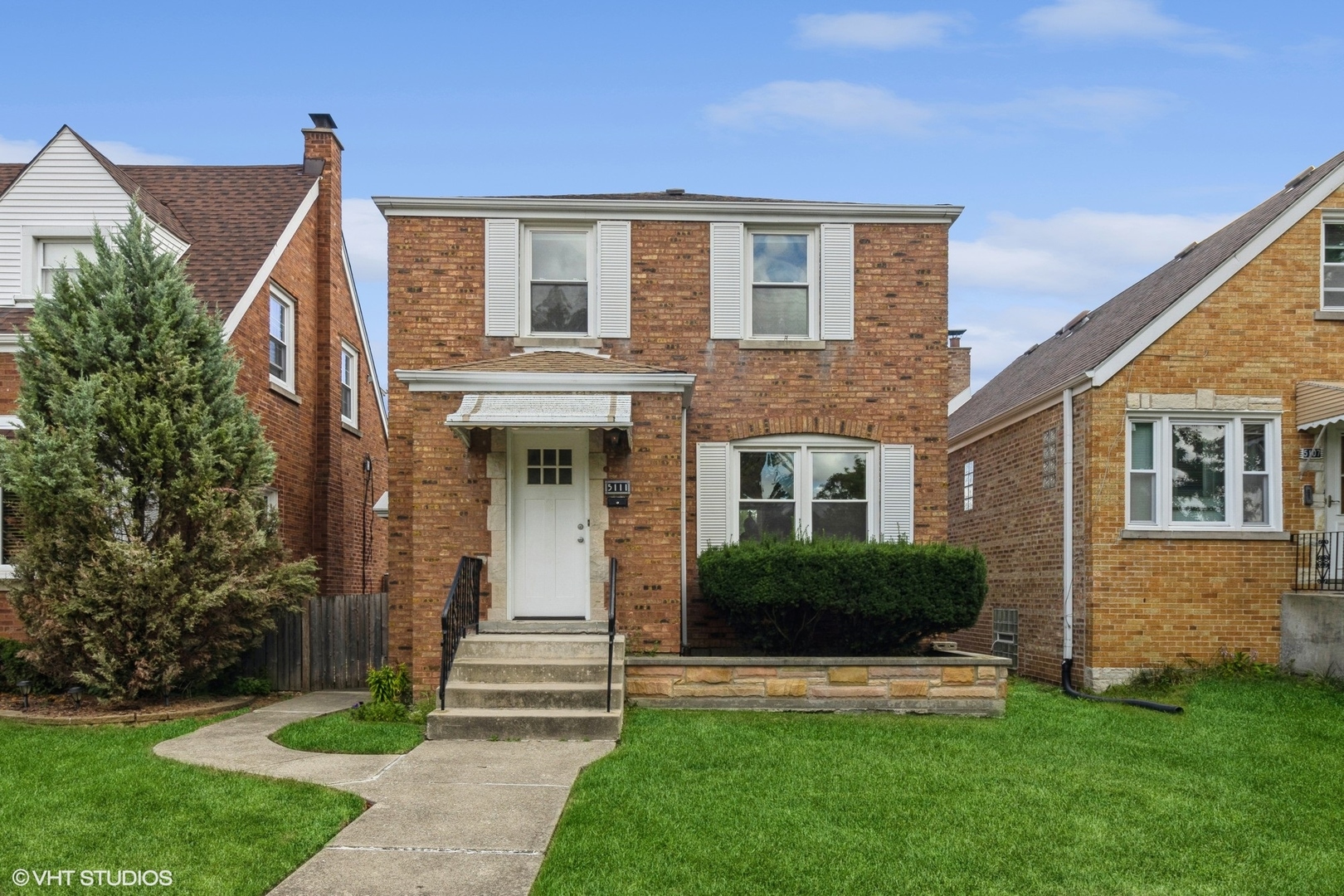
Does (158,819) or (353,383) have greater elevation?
(353,383)

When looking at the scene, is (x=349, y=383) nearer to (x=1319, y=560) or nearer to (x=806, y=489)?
(x=806, y=489)

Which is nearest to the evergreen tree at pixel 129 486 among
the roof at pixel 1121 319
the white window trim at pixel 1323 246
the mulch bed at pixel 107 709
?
the mulch bed at pixel 107 709

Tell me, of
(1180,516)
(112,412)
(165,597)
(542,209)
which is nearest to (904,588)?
(1180,516)

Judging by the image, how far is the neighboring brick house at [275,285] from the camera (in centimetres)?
1405

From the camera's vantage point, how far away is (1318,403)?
12750 millimetres

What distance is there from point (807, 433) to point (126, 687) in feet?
25.7

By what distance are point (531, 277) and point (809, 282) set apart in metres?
3.39

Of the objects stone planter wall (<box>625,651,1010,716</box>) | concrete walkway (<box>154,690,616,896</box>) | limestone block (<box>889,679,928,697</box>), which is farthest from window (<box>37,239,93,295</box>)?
limestone block (<box>889,679,928,697</box>)

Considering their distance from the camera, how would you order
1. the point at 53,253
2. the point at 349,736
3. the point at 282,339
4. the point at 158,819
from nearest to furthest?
the point at 158,819, the point at 349,736, the point at 53,253, the point at 282,339

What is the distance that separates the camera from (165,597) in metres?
10.8

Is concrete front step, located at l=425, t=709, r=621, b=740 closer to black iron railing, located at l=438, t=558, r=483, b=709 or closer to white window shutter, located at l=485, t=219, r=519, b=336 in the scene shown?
black iron railing, located at l=438, t=558, r=483, b=709

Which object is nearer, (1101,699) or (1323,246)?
(1101,699)

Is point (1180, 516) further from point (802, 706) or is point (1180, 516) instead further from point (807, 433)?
point (802, 706)

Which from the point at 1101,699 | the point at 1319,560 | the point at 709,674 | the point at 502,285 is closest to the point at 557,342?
the point at 502,285
